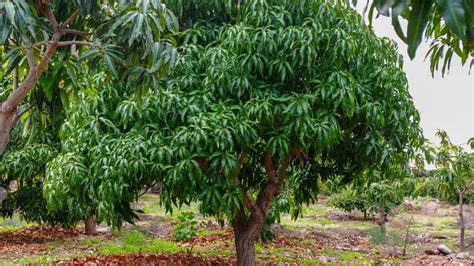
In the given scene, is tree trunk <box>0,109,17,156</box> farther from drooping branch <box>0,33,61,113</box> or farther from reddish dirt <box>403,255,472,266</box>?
reddish dirt <box>403,255,472,266</box>

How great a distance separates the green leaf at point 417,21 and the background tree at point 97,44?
5.08 feet

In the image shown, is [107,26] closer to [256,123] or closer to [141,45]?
[141,45]

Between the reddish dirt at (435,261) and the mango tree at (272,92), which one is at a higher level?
the mango tree at (272,92)

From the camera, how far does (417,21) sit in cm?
91

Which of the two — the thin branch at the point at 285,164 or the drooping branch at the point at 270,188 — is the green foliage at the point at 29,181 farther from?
the thin branch at the point at 285,164

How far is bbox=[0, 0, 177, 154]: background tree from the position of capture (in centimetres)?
239

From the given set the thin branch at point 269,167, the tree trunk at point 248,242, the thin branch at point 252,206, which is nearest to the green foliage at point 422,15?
the thin branch at point 269,167

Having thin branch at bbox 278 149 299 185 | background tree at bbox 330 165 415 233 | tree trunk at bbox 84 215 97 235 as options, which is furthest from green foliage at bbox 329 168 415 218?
tree trunk at bbox 84 215 97 235

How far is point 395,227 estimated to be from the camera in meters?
12.3

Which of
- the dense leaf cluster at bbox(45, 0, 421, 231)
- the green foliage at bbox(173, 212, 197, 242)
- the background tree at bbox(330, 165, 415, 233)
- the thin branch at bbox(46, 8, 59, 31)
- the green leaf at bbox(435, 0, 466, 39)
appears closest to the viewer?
the green leaf at bbox(435, 0, 466, 39)

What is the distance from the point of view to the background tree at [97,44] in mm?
2389

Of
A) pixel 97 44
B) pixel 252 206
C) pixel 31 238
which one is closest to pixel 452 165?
pixel 252 206

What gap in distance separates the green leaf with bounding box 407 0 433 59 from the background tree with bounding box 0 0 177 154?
1549 mm

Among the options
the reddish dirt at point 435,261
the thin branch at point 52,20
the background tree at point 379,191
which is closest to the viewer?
the thin branch at point 52,20
